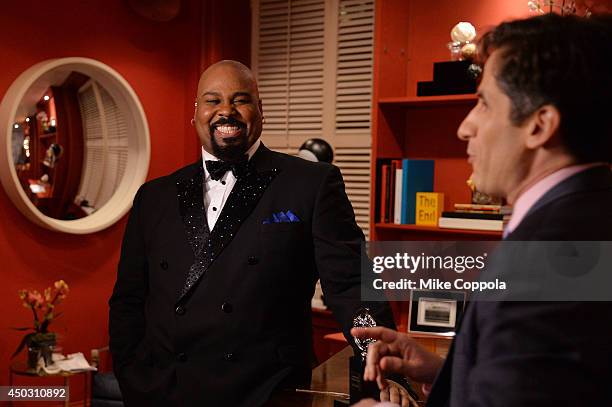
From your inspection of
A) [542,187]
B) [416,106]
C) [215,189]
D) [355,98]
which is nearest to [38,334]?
[215,189]

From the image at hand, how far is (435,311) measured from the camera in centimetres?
358

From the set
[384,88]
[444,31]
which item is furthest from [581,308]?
[444,31]

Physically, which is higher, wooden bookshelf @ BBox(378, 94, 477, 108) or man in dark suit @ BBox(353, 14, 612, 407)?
wooden bookshelf @ BBox(378, 94, 477, 108)

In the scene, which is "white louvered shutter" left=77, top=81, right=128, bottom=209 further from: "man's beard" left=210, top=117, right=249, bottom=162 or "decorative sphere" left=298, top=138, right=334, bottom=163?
"man's beard" left=210, top=117, right=249, bottom=162

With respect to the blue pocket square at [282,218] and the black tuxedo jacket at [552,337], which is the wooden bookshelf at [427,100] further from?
the black tuxedo jacket at [552,337]

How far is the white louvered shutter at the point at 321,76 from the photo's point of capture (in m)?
4.13

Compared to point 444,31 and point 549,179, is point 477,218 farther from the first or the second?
point 549,179

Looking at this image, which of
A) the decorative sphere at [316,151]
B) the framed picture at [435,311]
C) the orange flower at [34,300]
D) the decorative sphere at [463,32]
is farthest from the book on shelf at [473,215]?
the orange flower at [34,300]

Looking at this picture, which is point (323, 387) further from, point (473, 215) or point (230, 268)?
point (473, 215)

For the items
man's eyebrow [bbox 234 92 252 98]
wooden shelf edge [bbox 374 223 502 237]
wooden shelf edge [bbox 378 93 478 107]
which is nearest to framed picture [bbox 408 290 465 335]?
wooden shelf edge [bbox 374 223 502 237]

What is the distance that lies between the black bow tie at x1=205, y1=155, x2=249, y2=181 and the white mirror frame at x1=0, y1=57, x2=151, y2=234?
5.90ft

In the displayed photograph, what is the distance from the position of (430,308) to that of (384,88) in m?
1.21

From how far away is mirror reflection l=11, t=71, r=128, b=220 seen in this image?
3625 mm

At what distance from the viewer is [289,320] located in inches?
76.4
